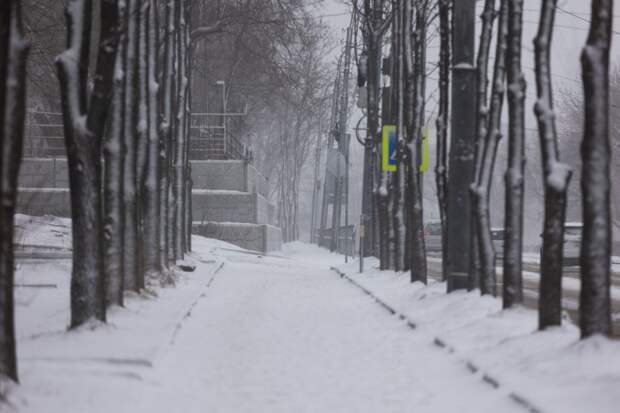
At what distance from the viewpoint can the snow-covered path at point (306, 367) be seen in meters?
7.86

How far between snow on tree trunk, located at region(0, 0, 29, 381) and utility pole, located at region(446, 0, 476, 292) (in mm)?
8514

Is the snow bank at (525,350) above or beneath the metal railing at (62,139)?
beneath

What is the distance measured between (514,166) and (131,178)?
576 centimetres

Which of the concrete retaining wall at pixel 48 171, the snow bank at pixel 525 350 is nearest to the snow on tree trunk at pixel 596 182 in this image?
the snow bank at pixel 525 350

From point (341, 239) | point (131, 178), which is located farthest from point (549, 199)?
point (341, 239)

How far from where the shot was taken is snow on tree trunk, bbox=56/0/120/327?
10469 mm

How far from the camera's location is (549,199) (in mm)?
9906

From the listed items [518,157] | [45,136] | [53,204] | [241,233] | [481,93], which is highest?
[481,93]

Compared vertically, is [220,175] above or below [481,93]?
below

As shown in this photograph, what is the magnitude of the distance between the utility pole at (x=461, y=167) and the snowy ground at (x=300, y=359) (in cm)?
63

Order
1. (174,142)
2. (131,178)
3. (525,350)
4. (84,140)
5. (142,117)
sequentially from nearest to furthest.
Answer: (525,350), (84,140), (131,178), (142,117), (174,142)

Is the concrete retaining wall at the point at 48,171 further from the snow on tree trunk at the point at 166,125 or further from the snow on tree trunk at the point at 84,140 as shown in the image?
the snow on tree trunk at the point at 84,140

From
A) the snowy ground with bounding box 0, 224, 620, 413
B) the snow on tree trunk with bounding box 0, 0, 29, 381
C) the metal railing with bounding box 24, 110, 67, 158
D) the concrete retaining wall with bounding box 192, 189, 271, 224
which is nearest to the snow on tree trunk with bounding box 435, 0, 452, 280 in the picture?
the snowy ground with bounding box 0, 224, 620, 413

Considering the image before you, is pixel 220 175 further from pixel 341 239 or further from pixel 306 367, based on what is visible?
pixel 306 367
